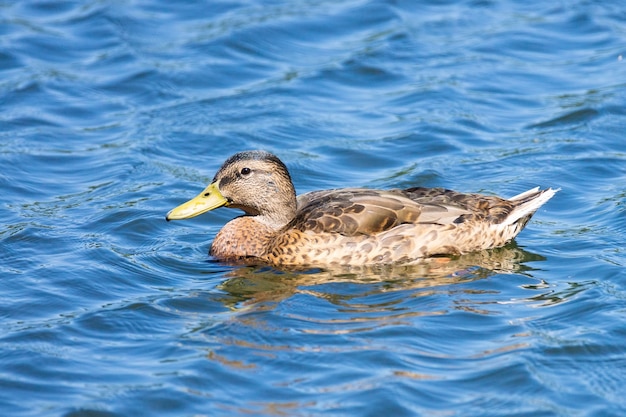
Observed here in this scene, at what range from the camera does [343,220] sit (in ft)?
35.9

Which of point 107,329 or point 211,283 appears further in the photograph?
point 211,283

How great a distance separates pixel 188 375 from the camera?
341 inches

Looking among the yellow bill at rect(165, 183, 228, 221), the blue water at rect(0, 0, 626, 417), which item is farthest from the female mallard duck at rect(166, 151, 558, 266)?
the blue water at rect(0, 0, 626, 417)

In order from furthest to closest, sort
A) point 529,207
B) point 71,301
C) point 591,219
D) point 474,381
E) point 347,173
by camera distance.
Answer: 1. point 347,173
2. point 591,219
3. point 529,207
4. point 71,301
5. point 474,381

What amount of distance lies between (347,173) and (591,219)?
10.1ft

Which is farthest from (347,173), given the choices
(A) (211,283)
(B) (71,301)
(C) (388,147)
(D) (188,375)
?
(D) (188,375)

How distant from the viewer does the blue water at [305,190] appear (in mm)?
8594

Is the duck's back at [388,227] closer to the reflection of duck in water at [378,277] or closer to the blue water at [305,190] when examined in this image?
the reflection of duck in water at [378,277]

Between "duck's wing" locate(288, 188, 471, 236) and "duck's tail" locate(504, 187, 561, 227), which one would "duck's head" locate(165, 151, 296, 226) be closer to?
"duck's wing" locate(288, 188, 471, 236)

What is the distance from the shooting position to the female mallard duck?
1095 cm

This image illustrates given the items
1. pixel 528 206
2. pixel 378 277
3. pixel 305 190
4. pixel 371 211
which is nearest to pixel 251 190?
pixel 371 211

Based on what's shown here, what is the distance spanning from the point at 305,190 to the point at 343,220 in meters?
2.60

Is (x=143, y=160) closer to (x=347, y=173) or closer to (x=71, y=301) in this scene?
(x=347, y=173)

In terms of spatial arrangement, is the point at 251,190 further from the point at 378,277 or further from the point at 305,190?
the point at 305,190
